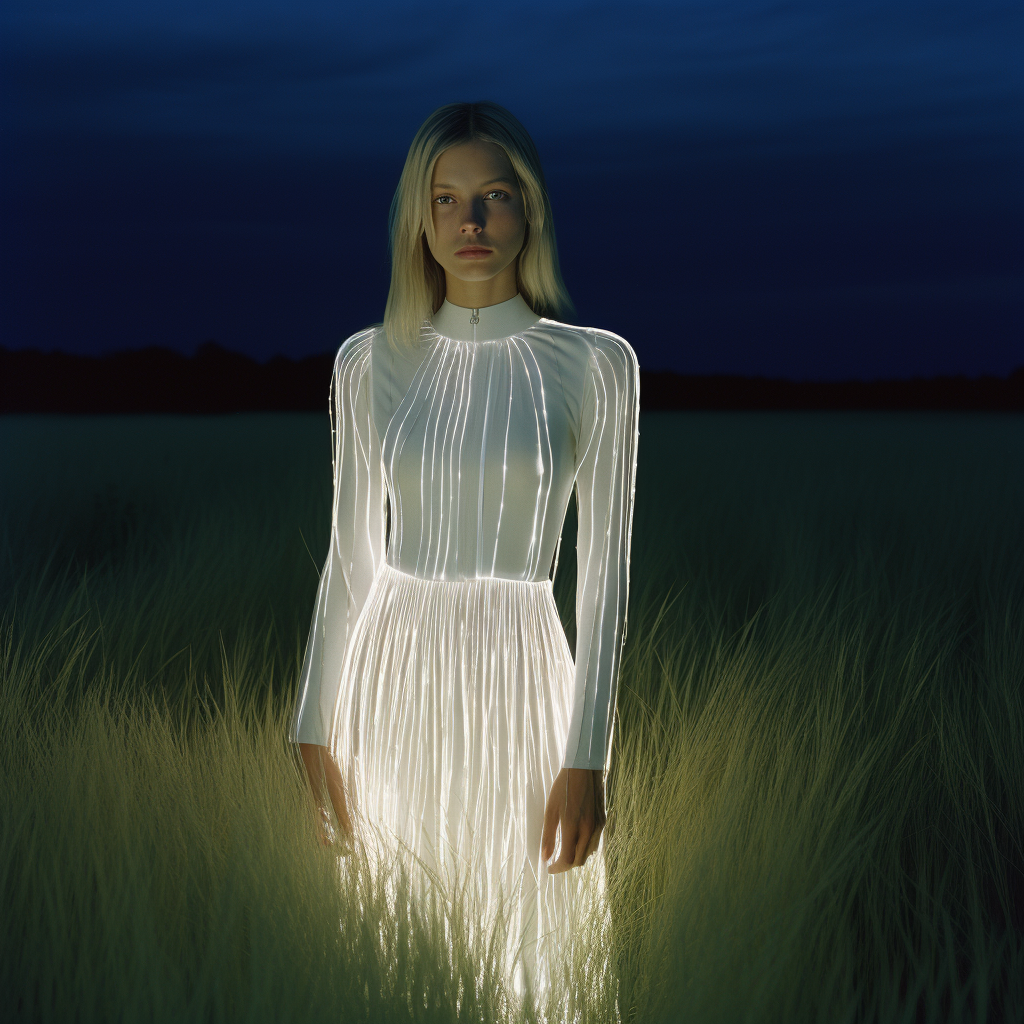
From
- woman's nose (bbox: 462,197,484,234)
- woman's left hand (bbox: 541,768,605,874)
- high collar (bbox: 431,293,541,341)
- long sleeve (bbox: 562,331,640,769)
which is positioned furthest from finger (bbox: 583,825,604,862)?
woman's nose (bbox: 462,197,484,234)

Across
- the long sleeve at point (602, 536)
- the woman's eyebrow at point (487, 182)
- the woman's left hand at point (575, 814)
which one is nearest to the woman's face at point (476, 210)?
the woman's eyebrow at point (487, 182)

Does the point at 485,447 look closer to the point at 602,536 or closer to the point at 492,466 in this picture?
the point at 492,466

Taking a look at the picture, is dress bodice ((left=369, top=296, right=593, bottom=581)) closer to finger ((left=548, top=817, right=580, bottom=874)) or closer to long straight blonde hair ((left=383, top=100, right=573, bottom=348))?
long straight blonde hair ((left=383, top=100, right=573, bottom=348))

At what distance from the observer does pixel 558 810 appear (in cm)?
153

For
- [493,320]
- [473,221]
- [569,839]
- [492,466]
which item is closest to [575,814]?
[569,839]

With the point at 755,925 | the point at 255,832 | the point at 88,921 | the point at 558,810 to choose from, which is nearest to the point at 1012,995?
the point at 755,925

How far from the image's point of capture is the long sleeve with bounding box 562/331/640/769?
4.94 ft

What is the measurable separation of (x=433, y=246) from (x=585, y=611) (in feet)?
2.15

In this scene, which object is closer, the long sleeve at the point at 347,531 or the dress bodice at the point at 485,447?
the dress bodice at the point at 485,447

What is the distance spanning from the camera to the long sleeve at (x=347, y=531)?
170 cm

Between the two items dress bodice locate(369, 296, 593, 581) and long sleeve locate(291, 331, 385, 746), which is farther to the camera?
long sleeve locate(291, 331, 385, 746)

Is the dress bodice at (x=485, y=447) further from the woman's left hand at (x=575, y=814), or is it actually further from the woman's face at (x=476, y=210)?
the woman's left hand at (x=575, y=814)

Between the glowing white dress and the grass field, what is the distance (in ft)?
0.53

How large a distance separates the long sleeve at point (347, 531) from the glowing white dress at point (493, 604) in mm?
34
